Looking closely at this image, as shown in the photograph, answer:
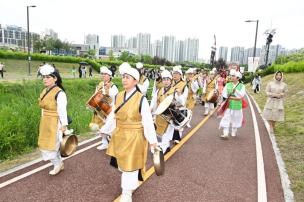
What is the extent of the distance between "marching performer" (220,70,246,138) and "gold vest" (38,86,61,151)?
536 centimetres

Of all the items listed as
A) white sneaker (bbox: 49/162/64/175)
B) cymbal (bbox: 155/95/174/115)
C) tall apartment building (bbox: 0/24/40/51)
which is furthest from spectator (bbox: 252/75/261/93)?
tall apartment building (bbox: 0/24/40/51)

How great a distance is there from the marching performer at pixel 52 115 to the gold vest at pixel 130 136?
1.27 m

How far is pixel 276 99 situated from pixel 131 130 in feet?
23.4

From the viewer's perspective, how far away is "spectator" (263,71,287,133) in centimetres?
939

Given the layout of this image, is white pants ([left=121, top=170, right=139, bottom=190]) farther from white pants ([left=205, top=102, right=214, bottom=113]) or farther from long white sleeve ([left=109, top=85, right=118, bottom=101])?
white pants ([left=205, top=102, right=214, bottom=113])

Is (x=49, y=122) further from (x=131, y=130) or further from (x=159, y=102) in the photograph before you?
(x=159, y=102)

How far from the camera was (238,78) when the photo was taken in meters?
8.60

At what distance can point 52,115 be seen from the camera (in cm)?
500

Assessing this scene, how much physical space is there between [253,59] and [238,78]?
78.0 feet

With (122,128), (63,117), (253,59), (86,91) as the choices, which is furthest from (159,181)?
(253,59)

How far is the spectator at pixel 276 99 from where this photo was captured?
9391mm

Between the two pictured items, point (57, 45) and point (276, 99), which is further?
point (57, 45)

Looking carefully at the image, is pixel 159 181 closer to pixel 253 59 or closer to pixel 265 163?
pixel 265 163

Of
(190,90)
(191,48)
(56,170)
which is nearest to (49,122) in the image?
(56,170)
